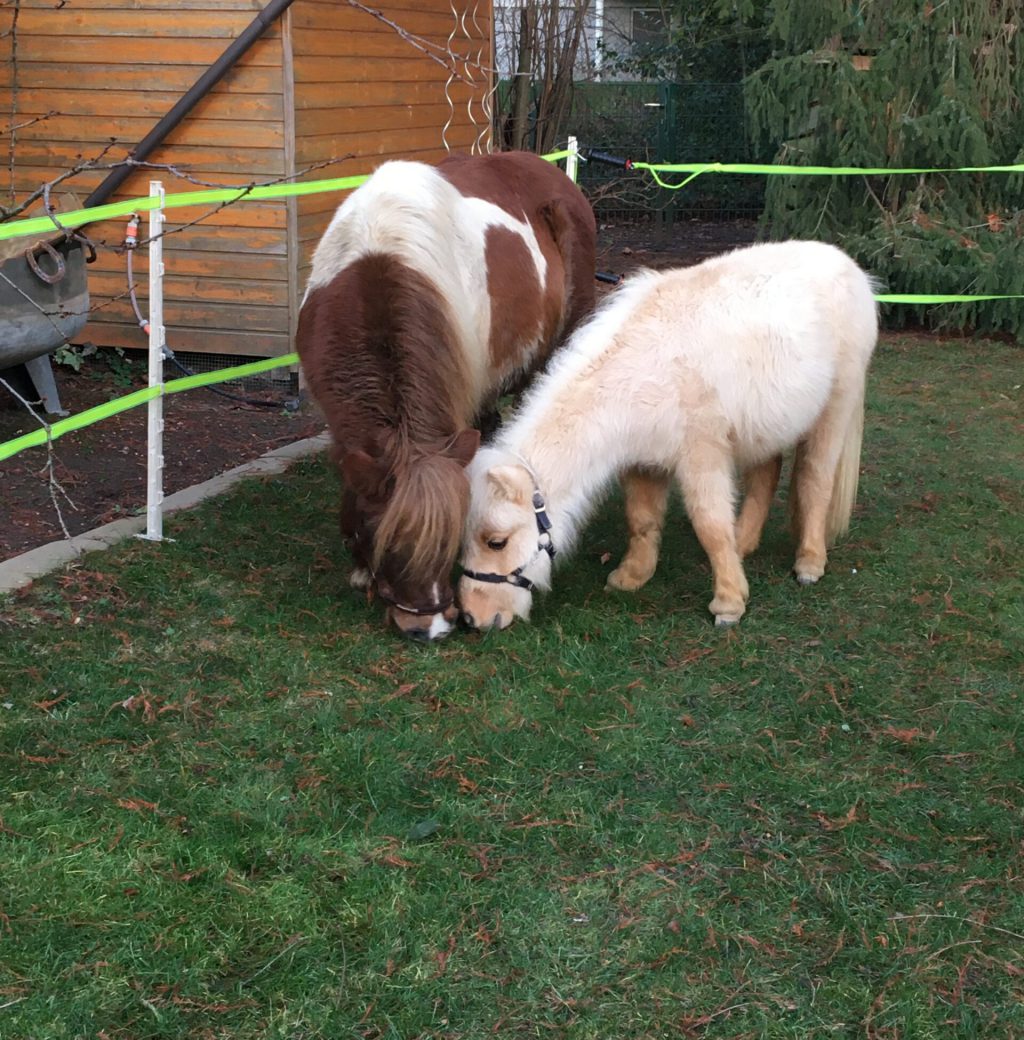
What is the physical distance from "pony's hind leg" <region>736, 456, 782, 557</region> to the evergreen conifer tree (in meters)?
5.46

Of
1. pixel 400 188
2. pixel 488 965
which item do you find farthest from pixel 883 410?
pixel 488 965

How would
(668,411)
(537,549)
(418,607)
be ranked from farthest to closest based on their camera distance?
(668,411) < (537,549) < (418,607)

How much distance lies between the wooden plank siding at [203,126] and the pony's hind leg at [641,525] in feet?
12.3

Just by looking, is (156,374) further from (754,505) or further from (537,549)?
(754,505)

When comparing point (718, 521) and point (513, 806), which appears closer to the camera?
point (513, 806)

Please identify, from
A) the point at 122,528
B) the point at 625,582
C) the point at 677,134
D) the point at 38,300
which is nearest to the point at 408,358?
the point at 625,582

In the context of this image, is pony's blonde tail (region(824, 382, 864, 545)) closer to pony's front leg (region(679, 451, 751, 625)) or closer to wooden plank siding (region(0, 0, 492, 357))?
pony's front leg (region(679, 451, 751, 625))

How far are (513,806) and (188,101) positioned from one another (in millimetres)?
5704

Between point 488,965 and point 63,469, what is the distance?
14.4 ft

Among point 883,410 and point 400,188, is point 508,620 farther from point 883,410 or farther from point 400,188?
point 883,410

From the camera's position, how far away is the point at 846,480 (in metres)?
5.14

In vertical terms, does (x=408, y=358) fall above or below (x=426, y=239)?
below

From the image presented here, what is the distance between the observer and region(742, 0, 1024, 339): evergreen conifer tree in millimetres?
9883

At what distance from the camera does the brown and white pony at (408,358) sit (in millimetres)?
3979
